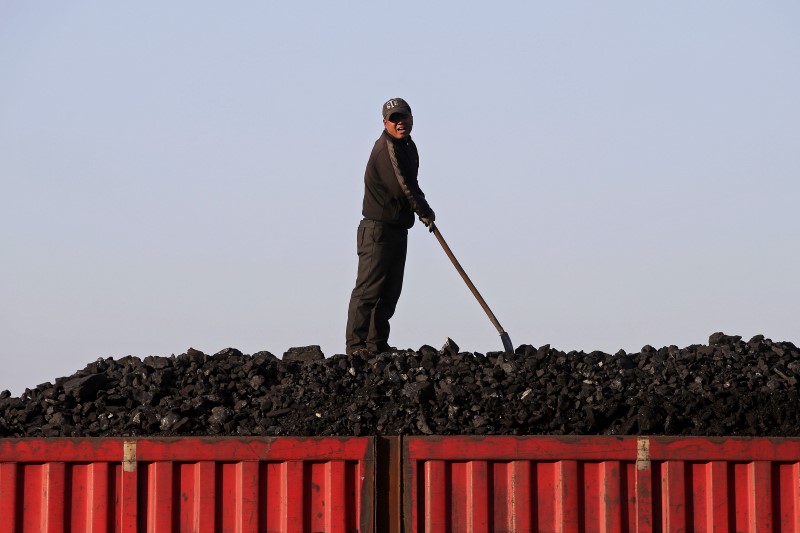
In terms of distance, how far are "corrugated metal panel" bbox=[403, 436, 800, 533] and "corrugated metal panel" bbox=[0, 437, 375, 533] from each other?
36 cm

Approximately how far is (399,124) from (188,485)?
3540mm

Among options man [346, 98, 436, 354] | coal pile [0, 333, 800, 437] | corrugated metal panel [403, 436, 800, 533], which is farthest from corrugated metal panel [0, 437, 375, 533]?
man [346, 98, 436, 354]

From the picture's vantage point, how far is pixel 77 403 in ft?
23.8

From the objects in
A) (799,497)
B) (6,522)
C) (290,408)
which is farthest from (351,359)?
(799,497)

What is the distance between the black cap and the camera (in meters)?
8.42

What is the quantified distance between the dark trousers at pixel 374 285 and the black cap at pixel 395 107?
86 centimetres

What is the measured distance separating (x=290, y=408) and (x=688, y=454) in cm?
248

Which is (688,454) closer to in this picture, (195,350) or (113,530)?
(113,530)

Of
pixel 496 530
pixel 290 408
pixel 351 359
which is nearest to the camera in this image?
pixel 496 530

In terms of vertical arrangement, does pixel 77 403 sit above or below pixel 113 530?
above

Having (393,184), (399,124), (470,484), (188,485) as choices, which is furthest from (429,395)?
(399,124)

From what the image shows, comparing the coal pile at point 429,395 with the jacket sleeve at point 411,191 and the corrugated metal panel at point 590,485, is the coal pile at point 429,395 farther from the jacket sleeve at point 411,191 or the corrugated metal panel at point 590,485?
the jacket sleeve at point 411,191

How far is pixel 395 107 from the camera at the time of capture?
27.7ft

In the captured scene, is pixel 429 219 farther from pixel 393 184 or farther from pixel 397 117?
pixel 397 117
